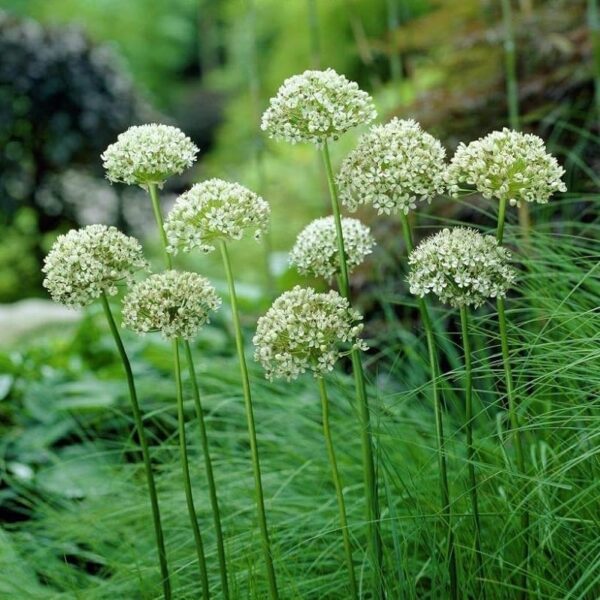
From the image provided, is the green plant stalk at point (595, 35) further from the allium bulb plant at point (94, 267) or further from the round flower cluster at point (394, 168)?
the allium bulb plant at point (94, 267)

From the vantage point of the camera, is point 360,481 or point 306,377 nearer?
point 360,481

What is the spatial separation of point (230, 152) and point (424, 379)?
11.0 meters

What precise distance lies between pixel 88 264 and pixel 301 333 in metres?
0.33

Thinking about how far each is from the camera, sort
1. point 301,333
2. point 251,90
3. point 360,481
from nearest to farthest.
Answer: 1. point 301,333
2. point 360,481
3. point 251,90

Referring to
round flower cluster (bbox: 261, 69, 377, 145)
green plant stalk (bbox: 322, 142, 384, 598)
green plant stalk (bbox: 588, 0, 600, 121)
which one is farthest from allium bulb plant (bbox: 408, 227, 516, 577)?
green plant stalk (bbox: 588, 0, 600, 121)

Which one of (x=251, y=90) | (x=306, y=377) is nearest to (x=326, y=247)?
(x=306, y=377)

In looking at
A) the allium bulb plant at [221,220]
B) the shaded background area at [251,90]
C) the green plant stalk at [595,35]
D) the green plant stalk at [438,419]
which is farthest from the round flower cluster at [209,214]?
the green plant stalk at [595,35]

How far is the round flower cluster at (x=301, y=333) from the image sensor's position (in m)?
1.36

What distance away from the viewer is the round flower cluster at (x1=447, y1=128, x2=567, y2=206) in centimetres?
139

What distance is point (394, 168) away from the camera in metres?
1.39

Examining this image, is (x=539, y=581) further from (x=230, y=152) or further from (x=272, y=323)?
(x=230, y=152)

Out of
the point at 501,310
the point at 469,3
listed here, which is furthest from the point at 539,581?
the point at 469,3

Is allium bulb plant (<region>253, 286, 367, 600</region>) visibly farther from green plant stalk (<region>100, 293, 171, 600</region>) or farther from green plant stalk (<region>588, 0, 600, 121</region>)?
green plant stalk (<region>588, 0, 600, 121</region>)

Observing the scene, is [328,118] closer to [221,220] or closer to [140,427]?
[221,220]
